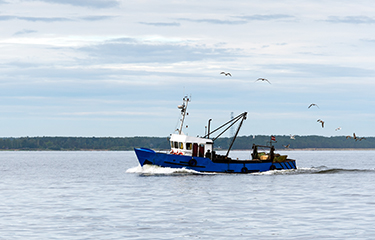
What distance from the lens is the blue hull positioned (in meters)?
62.4

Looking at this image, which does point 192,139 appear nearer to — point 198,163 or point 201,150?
point 201,150

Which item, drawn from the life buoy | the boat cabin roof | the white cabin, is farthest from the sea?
the boat cabin roof

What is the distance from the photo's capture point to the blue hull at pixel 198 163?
62438 mm

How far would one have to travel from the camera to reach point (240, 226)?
2930 cm

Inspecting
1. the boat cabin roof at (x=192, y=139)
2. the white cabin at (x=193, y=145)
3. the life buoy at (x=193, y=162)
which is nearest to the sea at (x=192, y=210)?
the life buoy at (x=193, y=162)

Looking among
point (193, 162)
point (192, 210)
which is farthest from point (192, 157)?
point (192, 210)

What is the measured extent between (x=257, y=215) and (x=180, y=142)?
31077 mm

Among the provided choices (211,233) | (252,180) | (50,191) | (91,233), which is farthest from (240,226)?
(252,180)

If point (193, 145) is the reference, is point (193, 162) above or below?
below

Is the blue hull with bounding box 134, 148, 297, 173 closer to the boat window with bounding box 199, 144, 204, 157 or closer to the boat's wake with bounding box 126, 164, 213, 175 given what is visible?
the boat's wake with bounding box 126, 164, 213, 175

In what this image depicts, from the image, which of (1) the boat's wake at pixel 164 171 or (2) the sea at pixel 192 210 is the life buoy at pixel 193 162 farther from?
(2) the sea at pixel 192 210

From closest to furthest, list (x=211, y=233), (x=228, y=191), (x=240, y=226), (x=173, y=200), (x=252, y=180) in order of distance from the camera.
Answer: (x=211, y=233) → (x=240, y=226) → (x=173, y=200) → (x=228, y=191) → (x=252, y=180)

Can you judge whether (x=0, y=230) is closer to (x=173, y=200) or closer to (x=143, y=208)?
(x=143, y=208)

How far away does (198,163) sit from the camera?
62.6 metres
